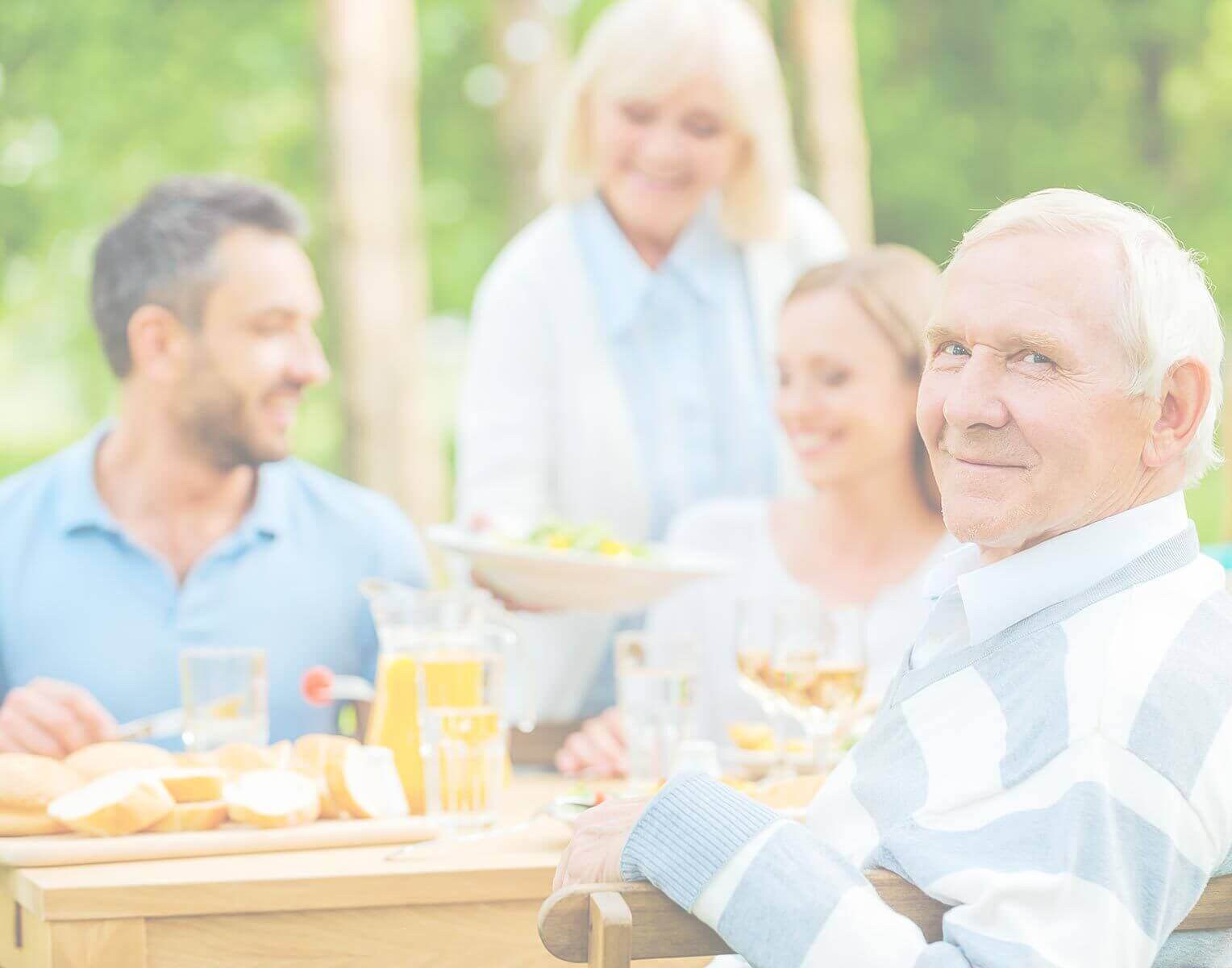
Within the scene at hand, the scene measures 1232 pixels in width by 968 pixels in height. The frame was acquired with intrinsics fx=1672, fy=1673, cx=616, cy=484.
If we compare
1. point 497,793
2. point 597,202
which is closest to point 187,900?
point 497,793

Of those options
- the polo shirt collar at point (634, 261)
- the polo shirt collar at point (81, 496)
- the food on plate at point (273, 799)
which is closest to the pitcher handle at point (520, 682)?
the food on plate at point (273, 799)

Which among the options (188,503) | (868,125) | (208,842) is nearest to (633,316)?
(188,503)

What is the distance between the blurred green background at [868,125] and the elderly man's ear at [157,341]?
6.68 m

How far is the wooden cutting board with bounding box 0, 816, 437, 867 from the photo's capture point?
190cm

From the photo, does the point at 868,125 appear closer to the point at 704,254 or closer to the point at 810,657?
the point at 704,254

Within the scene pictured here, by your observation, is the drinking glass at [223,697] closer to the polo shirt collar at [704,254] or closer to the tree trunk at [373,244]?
the polo shirt collar at [704,254]

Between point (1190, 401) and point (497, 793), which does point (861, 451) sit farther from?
point (1190, 401)

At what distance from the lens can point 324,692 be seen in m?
2.46

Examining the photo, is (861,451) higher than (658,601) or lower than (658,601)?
higher

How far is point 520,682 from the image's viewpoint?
2.47 meters

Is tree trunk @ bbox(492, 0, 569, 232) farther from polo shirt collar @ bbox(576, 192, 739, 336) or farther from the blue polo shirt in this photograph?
the blue polo shirt

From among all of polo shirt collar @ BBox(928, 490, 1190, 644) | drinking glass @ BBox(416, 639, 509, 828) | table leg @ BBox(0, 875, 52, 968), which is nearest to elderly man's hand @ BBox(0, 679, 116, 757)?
table leg @ BBox(0, 875, 52, 968)

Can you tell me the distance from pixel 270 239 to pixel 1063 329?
190 centimetres

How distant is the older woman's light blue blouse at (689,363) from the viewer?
3588mm
